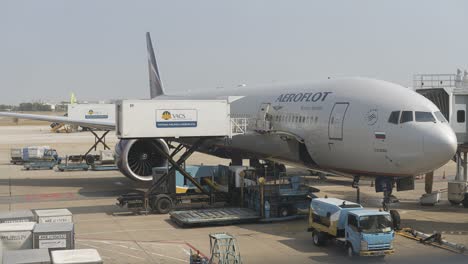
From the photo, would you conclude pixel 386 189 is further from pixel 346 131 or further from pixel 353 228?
pixel 353 228

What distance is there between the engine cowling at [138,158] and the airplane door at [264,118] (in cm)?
437

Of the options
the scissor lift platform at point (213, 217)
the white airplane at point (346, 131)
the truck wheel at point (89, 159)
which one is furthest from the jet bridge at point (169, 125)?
the truck wheel at point (89, 159)

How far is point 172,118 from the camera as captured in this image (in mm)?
20031

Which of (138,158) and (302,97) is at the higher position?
(302,97)

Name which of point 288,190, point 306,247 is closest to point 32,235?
point 306,247

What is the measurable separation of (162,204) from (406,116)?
911 centimetres

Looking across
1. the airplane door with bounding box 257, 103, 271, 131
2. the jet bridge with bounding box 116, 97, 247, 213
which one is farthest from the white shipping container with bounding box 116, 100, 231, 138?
the airplane door with bounding box 257, 103, 271, 131

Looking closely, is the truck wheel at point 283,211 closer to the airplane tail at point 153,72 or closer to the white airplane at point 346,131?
the white airplane at point 346,131

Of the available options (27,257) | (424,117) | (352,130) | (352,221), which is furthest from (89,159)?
(27,257)

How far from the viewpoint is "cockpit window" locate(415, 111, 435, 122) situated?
1623 centimetres

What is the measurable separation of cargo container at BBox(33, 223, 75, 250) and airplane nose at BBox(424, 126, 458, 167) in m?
9.67

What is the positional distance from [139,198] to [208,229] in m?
3.64

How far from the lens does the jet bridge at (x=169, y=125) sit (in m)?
19.4

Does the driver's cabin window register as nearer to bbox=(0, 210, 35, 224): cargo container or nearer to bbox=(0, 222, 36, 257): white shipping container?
bbox=(0, 222, 36, 257): white shipping container
